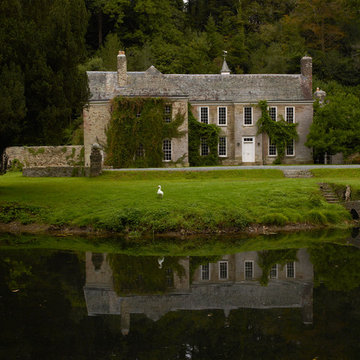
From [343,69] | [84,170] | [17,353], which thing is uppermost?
[343,69]

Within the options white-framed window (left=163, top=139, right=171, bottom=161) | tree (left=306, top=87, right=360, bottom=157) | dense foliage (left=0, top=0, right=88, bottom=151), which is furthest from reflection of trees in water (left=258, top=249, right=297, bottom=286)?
white-framed window (left=163, top=139, right=171, bottom=161)

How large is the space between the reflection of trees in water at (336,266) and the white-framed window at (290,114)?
27559 mm

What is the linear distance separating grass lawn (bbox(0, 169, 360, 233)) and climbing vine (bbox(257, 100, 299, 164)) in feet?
57.1

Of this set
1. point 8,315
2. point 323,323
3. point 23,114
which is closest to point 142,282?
point 8,315

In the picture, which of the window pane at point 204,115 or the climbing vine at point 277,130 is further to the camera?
the window pane at point 204,115

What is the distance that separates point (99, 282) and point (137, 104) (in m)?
27.9

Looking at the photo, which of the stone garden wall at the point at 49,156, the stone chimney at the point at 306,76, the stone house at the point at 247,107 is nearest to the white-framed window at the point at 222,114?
the stone house at the point at 247,107

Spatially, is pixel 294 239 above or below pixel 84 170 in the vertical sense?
below

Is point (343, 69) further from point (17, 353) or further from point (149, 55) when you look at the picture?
point (17, 353)

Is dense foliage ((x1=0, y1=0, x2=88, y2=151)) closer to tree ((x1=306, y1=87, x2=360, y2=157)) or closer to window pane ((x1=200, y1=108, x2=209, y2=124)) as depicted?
window pane ((x1=200, y1=108, x2=209, y2=124))

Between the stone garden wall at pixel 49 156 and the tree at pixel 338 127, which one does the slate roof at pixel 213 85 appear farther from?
the stone garden wall at pixel 49 156

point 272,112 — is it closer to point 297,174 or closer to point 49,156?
point 297,174

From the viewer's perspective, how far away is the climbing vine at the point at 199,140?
44.4m

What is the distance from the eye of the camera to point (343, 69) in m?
65.9
